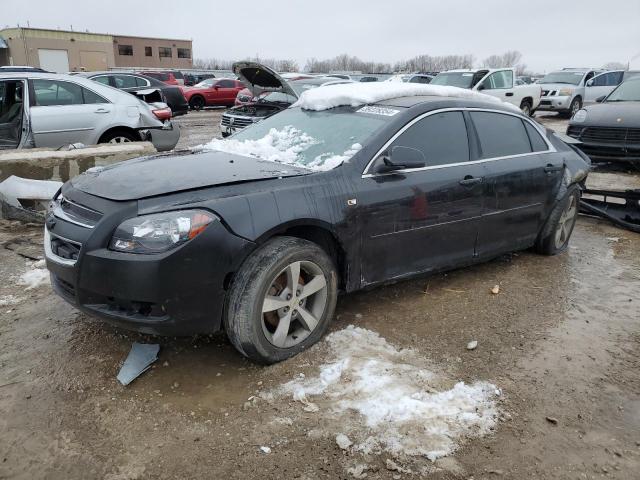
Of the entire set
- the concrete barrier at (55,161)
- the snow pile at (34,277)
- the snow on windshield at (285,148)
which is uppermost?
the snow on windshield at (285,148)

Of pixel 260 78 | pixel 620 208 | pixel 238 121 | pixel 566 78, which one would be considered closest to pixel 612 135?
pixel 620 208

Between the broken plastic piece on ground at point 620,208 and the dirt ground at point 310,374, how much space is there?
198 centimetres

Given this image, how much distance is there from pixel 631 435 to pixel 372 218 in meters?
1.89

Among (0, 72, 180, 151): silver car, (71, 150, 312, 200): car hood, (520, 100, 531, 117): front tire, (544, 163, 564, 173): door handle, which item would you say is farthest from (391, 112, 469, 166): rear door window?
(520, 100, 531, 117): front tire

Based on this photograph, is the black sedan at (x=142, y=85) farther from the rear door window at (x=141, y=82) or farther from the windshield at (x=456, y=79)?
the windshield at (x=456, y=79)

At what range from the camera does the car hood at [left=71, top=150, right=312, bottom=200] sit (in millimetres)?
2988

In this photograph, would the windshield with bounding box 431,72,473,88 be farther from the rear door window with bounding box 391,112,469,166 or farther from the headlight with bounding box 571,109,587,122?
the rear door window with bounding box 391,112,469,166

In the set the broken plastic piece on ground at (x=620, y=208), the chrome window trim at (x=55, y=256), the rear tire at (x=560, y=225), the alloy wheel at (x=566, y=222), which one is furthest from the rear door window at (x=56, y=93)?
the broken plastic piece on ground at (x=620, y=208)

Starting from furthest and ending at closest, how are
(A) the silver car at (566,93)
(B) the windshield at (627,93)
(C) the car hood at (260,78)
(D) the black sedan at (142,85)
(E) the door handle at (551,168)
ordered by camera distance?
(A) the silver car at (566,93) → (D) the black sedan at (142,85) → (B) the windshield at (627,93) → (C) the car hood at (260,78) → (E) the door handle at (551,168)

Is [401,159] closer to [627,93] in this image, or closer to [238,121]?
[238,121]

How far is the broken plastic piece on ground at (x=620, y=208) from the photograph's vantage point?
20.1 feet

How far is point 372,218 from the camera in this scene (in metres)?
3.49

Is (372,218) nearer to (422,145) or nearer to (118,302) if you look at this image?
(422,145)

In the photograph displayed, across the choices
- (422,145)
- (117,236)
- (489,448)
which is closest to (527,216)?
(422,145)
